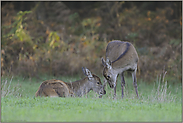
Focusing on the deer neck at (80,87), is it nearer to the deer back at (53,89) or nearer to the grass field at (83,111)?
the deer back at (53,89)

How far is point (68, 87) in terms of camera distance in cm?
1141

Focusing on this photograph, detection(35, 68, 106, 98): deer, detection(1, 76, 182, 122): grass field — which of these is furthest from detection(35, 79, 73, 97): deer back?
detection(1, 76, 182, 122): grass field

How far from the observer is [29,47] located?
795 inches

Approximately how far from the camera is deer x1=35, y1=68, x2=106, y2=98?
10.7m

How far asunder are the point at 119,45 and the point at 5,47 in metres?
9.02

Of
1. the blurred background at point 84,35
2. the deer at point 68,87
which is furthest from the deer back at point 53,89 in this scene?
the blurred background at point 84,35

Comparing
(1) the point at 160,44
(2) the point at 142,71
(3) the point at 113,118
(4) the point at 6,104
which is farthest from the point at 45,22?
(3) the point at 113,118

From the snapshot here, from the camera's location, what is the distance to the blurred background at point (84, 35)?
58.3 ft

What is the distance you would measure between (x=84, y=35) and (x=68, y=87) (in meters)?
12.6

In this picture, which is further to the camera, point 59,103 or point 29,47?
point 29,47

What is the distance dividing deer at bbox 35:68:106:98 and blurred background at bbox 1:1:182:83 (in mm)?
5177

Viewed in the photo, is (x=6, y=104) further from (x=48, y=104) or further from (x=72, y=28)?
(x=72, y=28)

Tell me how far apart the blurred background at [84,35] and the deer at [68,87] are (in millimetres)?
5177

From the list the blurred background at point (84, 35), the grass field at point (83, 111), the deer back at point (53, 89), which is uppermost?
the blurred background at point (84, 35)
